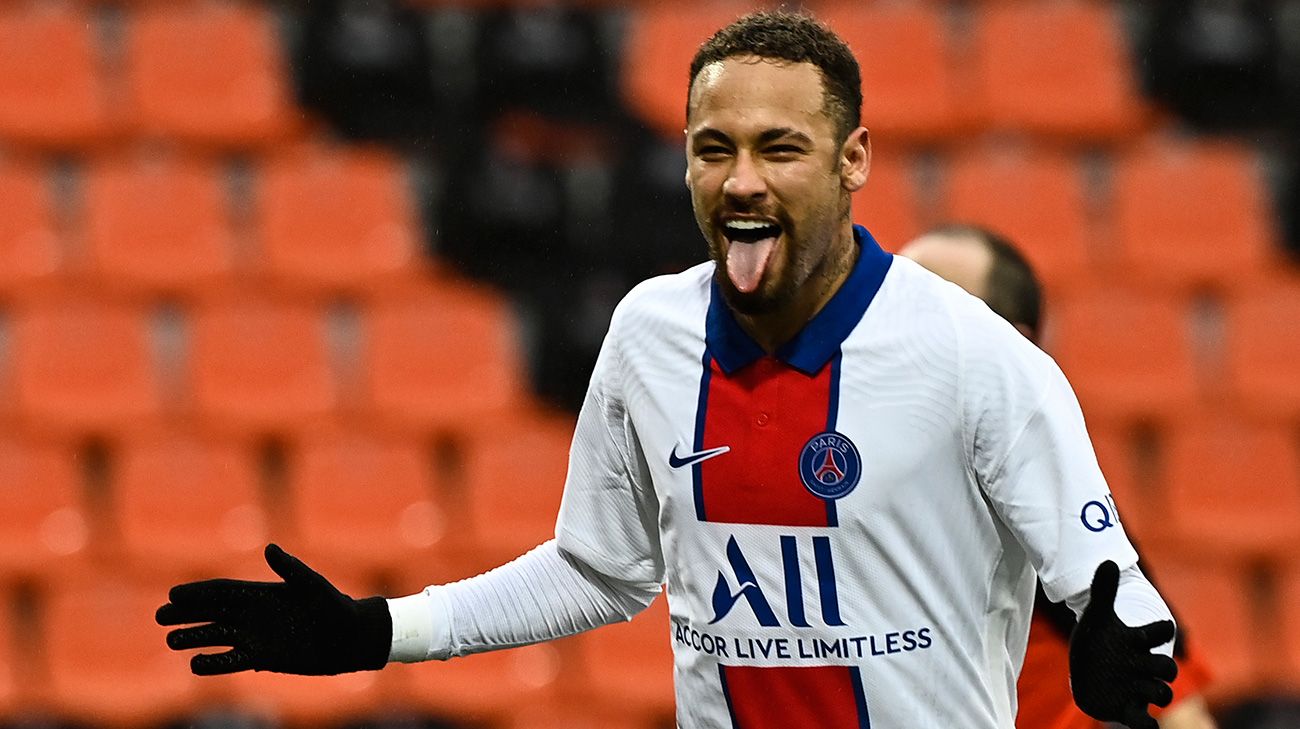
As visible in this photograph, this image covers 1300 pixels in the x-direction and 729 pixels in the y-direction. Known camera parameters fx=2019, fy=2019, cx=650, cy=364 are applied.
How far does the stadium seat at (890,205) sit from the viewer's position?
203 inches

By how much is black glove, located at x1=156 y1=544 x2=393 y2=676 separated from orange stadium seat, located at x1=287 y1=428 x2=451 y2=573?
8.25 ft

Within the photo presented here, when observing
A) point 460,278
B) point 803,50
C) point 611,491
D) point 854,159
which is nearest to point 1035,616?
point 611,491

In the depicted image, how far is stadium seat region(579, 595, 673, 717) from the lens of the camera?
4.54 m

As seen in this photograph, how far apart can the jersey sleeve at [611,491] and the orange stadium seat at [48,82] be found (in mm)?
3576

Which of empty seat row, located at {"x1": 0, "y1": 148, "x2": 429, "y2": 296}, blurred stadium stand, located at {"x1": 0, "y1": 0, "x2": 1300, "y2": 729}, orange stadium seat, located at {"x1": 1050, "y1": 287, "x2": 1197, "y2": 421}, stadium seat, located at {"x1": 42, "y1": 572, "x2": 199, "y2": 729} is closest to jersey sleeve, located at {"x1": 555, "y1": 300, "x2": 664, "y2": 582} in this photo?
blurred stadium stand, located at {"x1": 0, "y1": 0, "x2": 1300, "y2": 729}

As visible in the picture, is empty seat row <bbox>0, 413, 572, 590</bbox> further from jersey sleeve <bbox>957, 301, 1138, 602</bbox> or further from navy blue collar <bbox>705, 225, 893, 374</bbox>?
jersey sleeve <bbox>957, 301, 1138, 602</bbox>

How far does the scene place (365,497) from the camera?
4.80 meters

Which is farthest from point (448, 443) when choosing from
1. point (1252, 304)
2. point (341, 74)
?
point (1252, 304)

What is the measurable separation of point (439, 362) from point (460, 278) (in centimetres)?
33

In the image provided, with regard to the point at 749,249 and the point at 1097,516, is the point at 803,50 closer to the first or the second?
the point at 749,249

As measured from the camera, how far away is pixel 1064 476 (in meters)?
1.94

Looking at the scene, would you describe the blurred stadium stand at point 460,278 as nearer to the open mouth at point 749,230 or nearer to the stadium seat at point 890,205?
the stadium seat at point 890,205

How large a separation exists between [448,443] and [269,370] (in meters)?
0.48

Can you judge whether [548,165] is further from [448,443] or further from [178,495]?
[178,495]
